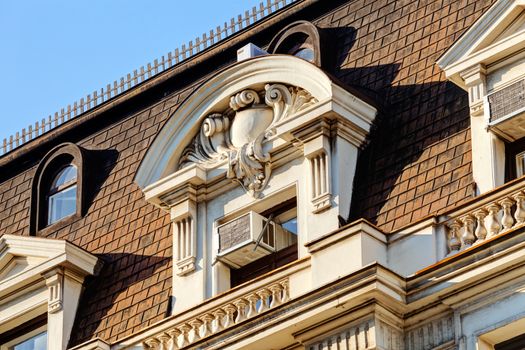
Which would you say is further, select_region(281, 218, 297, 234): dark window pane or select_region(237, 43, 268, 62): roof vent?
select_region(237, 43, 268, 62): roof vent

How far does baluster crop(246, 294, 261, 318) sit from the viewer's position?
2831cm

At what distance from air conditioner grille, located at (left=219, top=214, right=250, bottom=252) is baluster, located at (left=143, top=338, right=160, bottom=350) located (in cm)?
177

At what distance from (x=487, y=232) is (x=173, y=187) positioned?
6.03 metres

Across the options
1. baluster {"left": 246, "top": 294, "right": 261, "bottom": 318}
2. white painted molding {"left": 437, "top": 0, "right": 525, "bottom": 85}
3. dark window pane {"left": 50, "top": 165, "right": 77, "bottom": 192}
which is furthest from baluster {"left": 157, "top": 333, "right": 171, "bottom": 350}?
dark window pane {"left": 50, "top": 165, "right": 77, "bottom": 192}

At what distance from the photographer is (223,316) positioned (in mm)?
28688

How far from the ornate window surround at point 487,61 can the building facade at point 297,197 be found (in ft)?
0.09

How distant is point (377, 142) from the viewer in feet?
97.5

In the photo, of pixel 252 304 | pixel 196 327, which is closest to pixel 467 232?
pixel 252 304

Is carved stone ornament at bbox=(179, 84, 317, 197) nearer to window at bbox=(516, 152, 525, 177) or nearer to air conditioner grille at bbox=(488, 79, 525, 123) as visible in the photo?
air conditioner grille at bbox=(488, 79, 525, 123)

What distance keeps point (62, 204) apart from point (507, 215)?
1027 centimetres

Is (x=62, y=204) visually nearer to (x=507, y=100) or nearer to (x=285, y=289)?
(x=285, y=289)

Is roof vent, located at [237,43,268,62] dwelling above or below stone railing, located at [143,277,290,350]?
above

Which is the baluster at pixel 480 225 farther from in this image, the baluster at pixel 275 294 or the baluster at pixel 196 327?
the baluster at pixel 196 327

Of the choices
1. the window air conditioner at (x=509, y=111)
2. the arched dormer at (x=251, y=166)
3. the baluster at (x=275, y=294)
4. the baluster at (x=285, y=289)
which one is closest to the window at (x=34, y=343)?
the arched dormer at (x=251, y=166)
